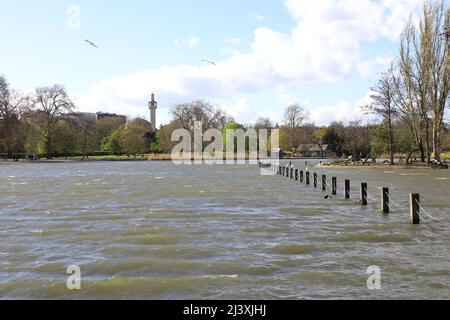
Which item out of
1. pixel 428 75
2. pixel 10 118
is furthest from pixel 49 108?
pixel 428 75

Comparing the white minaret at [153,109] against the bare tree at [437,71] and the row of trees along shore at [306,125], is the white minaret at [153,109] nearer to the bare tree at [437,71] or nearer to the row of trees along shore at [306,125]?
the row of trees along shore at [306,125]

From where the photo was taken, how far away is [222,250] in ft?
35.7

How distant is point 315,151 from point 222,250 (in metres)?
108

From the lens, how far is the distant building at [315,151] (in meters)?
113

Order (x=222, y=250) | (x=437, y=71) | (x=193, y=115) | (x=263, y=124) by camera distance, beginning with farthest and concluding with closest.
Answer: (x=263, y=124), (x=193, y=115), (x=437, y=71), (x=222, y=250)

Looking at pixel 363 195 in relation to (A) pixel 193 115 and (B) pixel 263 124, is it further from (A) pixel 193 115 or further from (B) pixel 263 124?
(B) pixel 263 124

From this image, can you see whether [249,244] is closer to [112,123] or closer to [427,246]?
[427,246]

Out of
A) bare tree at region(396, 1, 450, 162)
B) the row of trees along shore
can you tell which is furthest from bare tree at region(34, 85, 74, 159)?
bare tree at region(396, 1, 450, 162)

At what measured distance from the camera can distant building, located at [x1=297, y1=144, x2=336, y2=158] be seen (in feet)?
371

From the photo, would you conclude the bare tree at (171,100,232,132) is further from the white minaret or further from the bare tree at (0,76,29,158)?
the white minaret

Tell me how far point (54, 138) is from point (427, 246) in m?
77.4

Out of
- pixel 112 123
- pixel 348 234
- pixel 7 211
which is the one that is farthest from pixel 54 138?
pixel 348 234

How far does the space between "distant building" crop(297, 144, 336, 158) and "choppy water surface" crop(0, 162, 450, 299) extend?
9414 cm

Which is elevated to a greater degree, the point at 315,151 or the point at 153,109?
the point at 153,109
